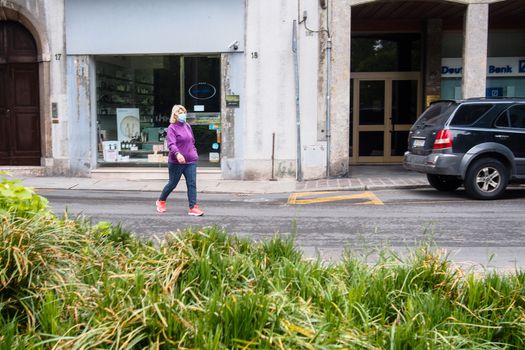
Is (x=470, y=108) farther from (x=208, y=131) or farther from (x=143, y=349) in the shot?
(x=143, y=349)

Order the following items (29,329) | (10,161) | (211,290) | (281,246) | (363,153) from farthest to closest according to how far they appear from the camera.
A: (363,153) < (10,161) < (281,246) < (211,290) < (29,329)

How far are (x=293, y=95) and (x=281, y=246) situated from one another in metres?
11.4

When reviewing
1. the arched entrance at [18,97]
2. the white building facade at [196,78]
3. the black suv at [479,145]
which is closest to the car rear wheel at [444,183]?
the black suv at [479,145]

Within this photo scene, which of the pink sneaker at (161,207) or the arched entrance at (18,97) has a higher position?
the arched entrance at (18,97)

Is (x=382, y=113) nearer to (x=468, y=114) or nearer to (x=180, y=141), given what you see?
(x=468, y=114)

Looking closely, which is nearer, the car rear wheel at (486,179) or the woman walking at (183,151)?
the woman walking at (183,151)

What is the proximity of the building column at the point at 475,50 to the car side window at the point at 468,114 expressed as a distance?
401 cm

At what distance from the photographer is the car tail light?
11539mm

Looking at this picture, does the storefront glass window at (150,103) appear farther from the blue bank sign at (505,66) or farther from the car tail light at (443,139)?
the blue bank sign at (505,66)

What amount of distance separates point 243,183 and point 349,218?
6.02 metres

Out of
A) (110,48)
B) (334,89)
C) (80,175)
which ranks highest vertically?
(110,48)

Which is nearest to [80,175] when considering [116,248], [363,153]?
[363,153]

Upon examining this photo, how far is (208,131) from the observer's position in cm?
1627

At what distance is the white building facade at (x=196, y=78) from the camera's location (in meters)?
15.6
